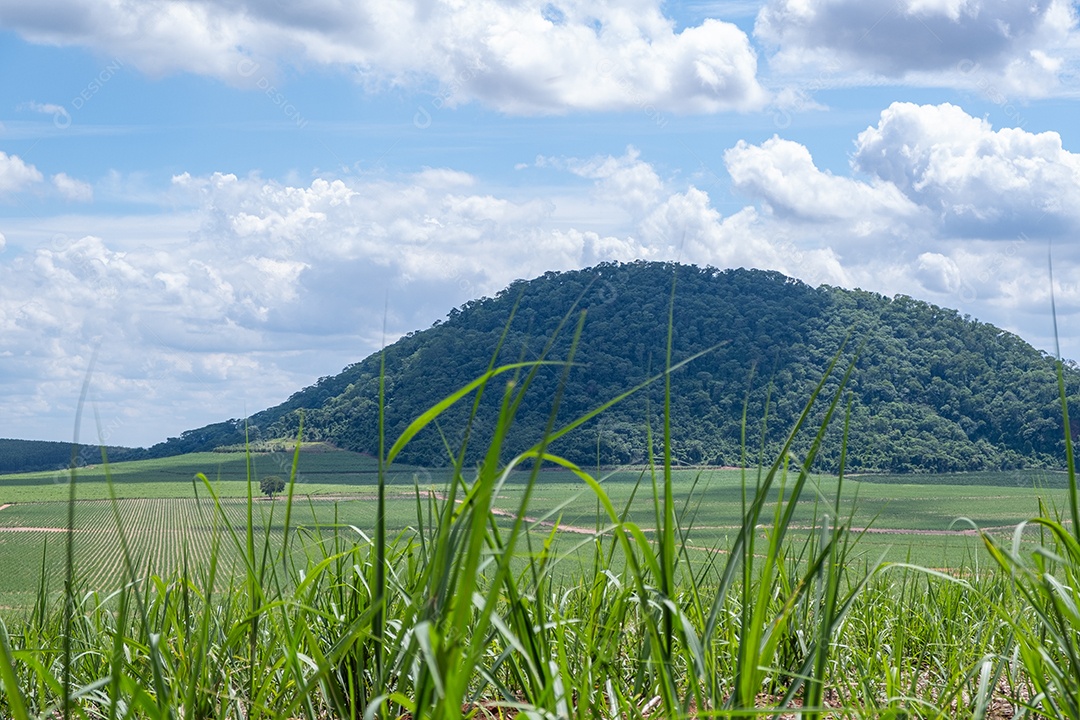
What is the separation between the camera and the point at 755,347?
123 m

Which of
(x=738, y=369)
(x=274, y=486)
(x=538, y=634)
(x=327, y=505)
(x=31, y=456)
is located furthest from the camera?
(x=31, y=456)

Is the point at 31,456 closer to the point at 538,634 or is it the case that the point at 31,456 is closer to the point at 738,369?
the point at 738,369

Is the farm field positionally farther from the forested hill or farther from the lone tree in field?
the lone tree in field

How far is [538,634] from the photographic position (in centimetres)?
158

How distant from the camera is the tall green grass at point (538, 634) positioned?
1.19 m

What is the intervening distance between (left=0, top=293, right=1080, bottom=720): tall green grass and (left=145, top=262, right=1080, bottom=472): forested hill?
311ft

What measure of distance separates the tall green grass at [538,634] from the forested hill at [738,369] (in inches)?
3733

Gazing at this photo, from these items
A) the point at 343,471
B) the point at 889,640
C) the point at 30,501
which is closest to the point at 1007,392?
the point at 343,471

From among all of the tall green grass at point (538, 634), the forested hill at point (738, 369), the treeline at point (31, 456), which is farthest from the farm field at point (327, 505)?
the tall green grass at point (538, 634)

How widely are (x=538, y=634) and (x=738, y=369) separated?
115559 mm

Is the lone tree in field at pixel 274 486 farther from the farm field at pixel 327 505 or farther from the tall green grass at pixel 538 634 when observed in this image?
the farm field at pixel 327 505

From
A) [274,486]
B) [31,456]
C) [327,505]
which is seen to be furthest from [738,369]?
[274,486]

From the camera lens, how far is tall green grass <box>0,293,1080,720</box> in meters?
1.19

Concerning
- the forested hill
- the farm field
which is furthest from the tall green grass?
the forested hill
